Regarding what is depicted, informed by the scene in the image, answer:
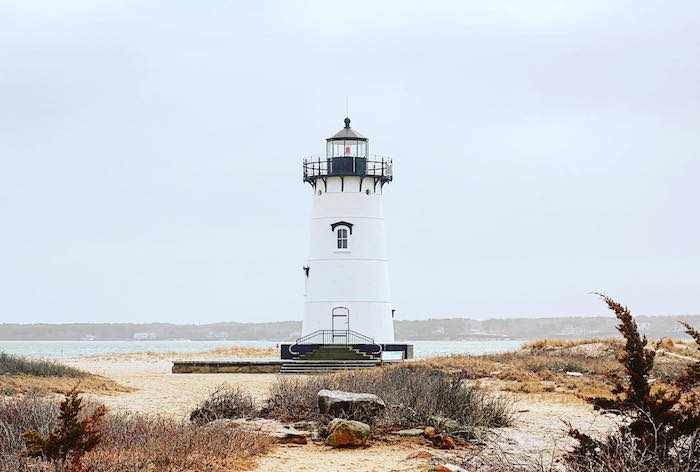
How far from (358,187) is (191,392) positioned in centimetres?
1786

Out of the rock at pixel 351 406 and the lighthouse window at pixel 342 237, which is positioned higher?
the lighthouse window at pixel 342 237

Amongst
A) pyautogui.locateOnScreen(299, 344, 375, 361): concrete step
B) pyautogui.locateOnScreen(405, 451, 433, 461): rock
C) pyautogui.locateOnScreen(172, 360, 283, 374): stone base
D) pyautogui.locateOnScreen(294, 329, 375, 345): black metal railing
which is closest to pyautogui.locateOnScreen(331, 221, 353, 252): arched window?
pyautogui.locateOnScreen(294, 329, 375, 345): black metal railing

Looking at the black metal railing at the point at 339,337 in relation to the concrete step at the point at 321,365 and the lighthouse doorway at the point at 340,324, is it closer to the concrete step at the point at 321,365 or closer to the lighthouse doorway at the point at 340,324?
the lighthouse doorway at the point at 340,324

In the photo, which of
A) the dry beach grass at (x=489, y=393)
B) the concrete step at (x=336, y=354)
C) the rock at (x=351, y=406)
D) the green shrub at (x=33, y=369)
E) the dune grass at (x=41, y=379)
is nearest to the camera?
the dry beach grass at (x=489, y=393)

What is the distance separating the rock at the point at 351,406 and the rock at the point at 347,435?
3.57 feet

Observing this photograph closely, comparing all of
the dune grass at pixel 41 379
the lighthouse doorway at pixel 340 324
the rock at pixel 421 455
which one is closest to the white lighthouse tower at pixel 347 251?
the lighthouse doorway at pixel 340 324

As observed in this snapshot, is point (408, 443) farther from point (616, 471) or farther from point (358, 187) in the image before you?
point (358, 187)

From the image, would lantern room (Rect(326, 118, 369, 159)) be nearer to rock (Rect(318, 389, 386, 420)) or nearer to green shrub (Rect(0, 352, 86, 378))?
green shrub (Rect(0, 352, 86, 378))

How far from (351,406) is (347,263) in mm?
24920

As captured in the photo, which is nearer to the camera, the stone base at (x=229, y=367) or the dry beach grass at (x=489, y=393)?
the dry beach grass at (x=489, y=393)

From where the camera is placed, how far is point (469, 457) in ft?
42.3

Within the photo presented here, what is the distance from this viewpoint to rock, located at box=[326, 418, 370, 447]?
556 inches

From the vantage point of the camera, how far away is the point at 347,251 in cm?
4050

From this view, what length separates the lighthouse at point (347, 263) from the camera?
131ft
